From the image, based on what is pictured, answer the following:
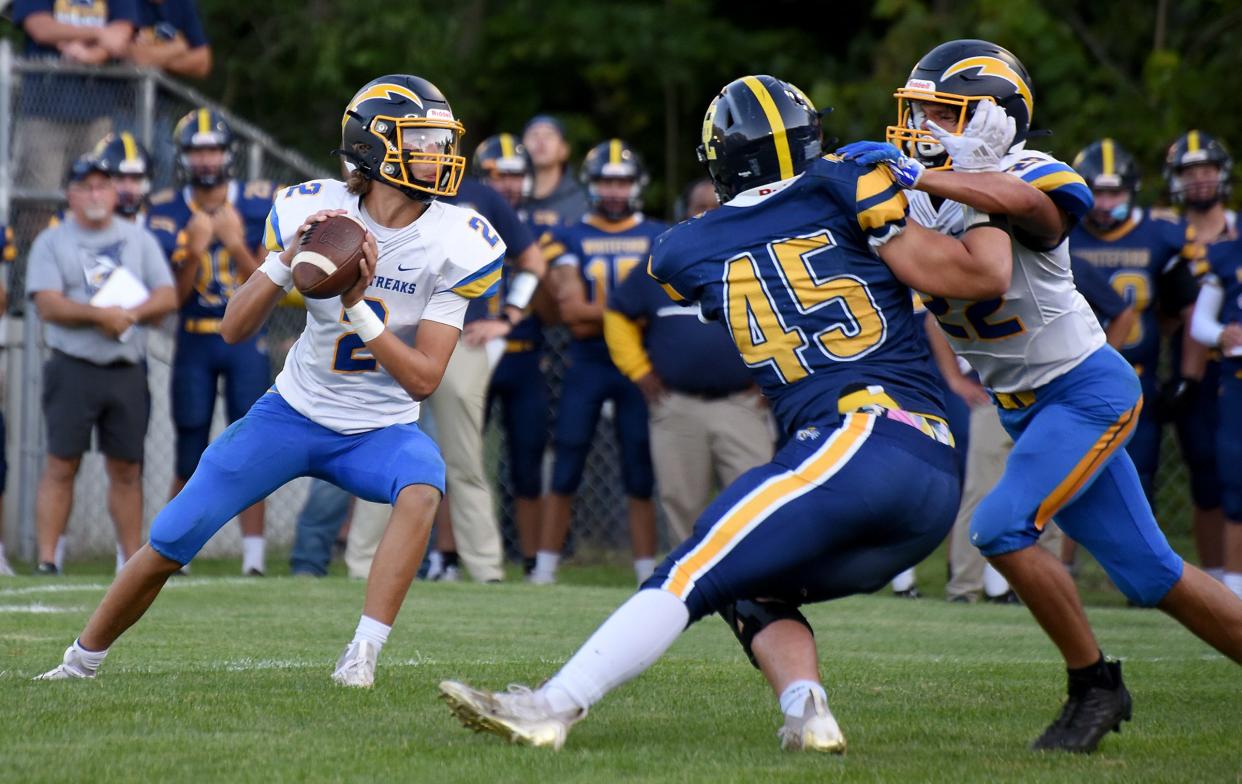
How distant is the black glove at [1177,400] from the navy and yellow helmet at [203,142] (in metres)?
5.27

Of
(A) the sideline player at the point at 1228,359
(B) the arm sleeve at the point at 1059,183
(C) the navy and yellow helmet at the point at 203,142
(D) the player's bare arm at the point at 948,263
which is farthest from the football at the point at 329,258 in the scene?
(C) the navy and yellow helmet at the point at 203,142

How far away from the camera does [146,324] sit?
9.55 metres

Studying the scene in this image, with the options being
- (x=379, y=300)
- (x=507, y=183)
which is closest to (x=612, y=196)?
(x=507, y=183)

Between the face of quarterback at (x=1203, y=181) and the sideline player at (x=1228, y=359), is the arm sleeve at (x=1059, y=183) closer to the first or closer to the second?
the sideline player at (x=1228, y=359)

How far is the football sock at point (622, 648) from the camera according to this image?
13.2 feet

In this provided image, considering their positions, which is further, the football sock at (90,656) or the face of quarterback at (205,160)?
the face of quarterback at (205,160)

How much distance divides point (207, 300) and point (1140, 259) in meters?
4.99

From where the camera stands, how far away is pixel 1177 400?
368 inches

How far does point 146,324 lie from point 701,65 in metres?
10.5

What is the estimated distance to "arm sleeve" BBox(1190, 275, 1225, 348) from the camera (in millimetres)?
8695

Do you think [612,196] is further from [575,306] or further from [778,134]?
[778,134]

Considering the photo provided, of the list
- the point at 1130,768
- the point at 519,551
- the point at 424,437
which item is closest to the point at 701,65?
the point at 519,551

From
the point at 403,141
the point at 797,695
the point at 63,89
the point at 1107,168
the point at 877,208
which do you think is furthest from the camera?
the point at 63,89

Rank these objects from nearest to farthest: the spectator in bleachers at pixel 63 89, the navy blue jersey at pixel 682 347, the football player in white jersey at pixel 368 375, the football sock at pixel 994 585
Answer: the football player in white jersey at pixel 368 375 → the football sock at pixel 994 585 → the navy blue jersey at pixel 682 347 → the spectator in bleachers at pixel 63 89
